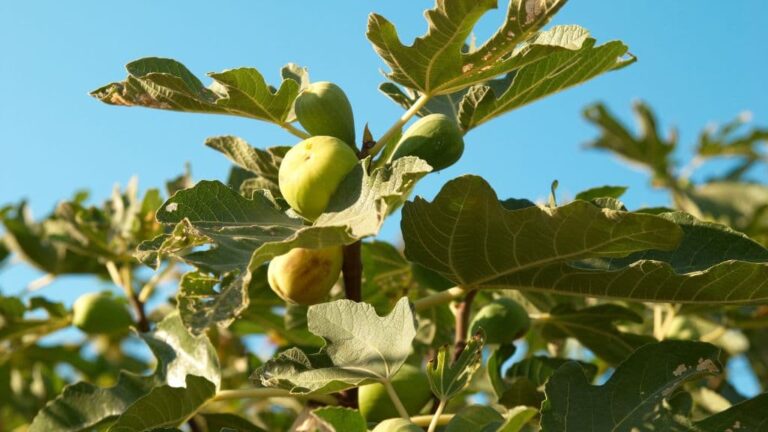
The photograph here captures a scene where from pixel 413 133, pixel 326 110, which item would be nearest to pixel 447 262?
pixel 413 133

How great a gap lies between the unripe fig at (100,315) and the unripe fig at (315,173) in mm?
1467

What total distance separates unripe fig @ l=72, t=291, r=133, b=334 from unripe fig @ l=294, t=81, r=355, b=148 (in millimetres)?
1382

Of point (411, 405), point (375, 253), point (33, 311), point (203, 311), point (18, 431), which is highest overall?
point (203, 311)

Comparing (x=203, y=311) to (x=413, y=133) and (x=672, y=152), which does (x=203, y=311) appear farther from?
(x=672, y=152)

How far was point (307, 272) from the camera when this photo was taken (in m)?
1.45

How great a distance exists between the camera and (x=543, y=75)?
163 cm

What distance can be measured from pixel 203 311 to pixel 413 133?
536 millimetres

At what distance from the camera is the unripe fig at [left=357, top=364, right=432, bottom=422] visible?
1.66 meters

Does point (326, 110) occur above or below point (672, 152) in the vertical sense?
above

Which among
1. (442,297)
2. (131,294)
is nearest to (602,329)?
(442,297)

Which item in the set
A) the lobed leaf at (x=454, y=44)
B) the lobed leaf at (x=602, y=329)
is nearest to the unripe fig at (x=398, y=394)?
the lobed leaf at (x=602, y=329)

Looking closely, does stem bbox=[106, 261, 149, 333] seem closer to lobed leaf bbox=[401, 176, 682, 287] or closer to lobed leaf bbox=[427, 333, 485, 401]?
lobed leaf bbox=[401, 176, 682, 287]

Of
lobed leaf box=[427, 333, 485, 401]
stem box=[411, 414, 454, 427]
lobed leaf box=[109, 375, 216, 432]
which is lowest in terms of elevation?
lobed leaf box=[109, 375, 216, 432]

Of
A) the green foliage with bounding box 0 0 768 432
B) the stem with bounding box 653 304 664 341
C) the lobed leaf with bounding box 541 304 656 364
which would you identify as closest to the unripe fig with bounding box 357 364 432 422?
the green foliage with bounding box 0 0 768 432
